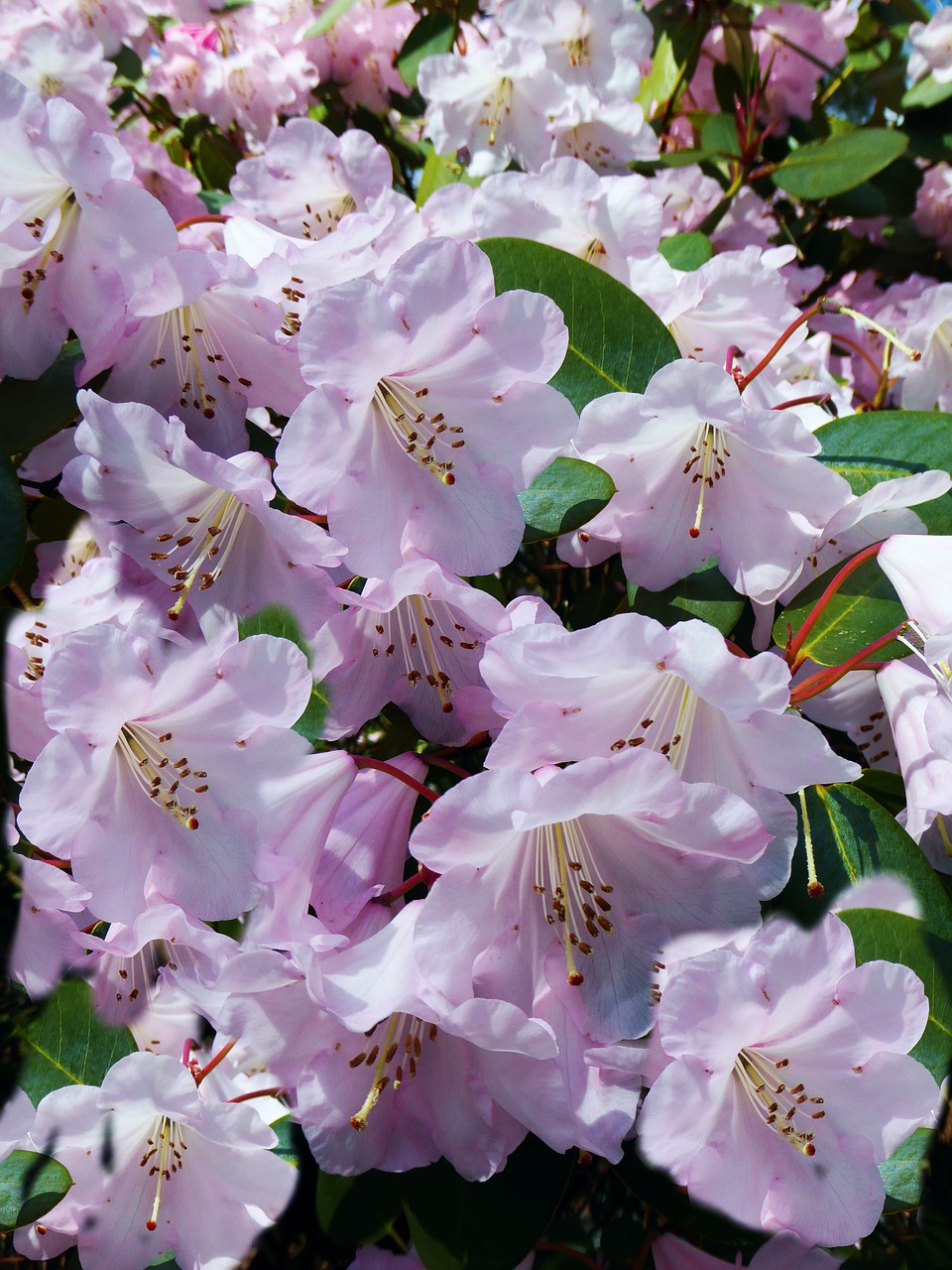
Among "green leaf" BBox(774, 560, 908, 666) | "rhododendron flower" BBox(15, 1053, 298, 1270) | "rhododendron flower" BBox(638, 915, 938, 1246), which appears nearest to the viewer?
"rhododendron flower" BBox(638, 915, 938, 1246)

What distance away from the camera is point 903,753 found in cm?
83

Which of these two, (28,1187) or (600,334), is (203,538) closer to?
(600,334)

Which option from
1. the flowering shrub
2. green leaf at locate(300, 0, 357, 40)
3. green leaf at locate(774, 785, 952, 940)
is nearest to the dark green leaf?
green leaf at locate(300, 0, 357, 40)

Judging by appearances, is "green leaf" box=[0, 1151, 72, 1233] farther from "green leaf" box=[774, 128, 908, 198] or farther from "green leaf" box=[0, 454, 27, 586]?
"green leaf" box=[774, 128, 908, 198]

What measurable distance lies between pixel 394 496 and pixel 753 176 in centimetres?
137

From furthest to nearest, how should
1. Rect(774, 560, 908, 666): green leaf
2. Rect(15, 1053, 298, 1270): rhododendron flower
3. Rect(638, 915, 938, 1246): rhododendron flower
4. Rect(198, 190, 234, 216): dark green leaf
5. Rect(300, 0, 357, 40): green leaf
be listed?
Rect(300, 0, 357, 40): green leaf
Rect(198, 190, 234, 216): dark green leaf
Rect(774, 560, 908, 666): green leaf
Rect(15, 1053, 298, 1270): rhododendron flower
Rect(638, 915, 938, 1246): rhododendron flower

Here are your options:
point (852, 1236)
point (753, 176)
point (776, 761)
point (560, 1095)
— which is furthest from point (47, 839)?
point (753, 176)

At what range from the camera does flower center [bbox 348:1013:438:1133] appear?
0.76 metres

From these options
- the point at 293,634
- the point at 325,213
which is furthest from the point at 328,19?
the point at 293,634

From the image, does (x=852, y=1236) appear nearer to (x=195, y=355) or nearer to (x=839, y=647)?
(x=839, y=647)

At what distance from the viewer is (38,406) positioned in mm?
943

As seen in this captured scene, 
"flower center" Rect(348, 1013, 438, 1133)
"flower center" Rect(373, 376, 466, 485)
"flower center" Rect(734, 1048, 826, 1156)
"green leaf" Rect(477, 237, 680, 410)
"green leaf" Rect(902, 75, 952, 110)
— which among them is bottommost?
"flower center" Rect(348, 1013, 438, 1133)

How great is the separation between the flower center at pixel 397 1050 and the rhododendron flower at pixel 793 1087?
0.16 metres

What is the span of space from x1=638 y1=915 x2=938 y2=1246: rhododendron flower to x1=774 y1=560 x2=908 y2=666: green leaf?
0.82 feet
